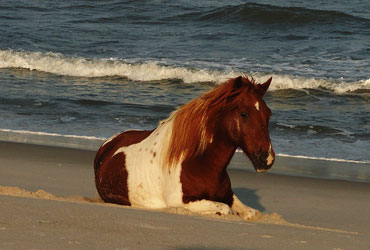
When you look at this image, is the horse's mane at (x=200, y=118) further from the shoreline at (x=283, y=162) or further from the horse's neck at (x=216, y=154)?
the shoreline at (x=283, y=162)

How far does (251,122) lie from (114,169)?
127 cm

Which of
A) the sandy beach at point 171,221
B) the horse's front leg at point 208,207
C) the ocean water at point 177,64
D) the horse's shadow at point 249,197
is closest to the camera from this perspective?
the sandy beach at point 171,221

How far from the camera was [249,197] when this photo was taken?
24.7 feet

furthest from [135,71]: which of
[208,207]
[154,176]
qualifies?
[208,207]

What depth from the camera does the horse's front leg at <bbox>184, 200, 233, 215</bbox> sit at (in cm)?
549

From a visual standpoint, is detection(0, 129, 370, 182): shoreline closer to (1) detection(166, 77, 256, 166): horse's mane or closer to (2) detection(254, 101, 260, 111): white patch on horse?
(1) detection(166, 77, 256, 166): horse's mane

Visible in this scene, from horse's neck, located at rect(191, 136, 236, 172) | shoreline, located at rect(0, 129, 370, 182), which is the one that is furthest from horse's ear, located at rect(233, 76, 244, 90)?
shoreline, located at rect(0, 129, 370, 182)

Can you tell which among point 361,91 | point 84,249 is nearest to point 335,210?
point 84,249

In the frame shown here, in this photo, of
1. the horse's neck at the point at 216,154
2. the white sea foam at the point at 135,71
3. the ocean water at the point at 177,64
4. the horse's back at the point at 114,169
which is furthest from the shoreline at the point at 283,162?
the white sea foam at the point at 135,71

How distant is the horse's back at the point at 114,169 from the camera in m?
Answer: 6.07

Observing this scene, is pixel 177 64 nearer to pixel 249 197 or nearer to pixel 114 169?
pixel 249 197

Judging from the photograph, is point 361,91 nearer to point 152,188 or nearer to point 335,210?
point 335,210

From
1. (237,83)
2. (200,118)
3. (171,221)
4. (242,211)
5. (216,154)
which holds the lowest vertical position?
(242,211)

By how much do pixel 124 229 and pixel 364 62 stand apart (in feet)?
51.7
